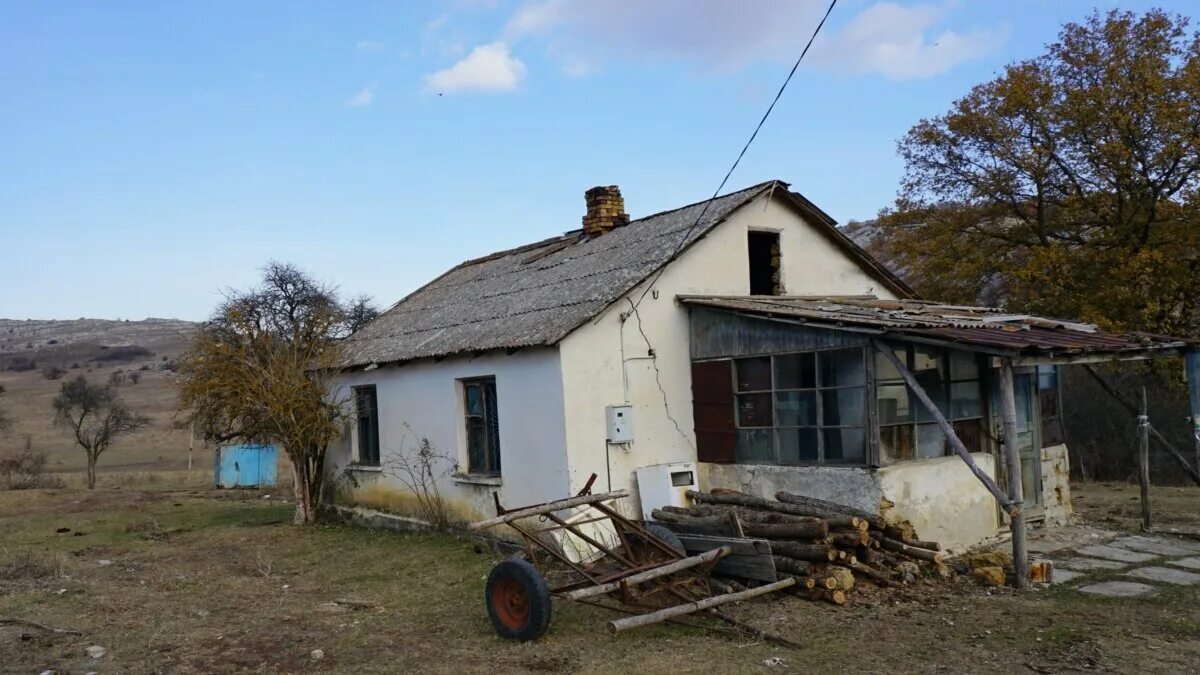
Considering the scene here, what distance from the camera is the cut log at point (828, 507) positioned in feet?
30.3

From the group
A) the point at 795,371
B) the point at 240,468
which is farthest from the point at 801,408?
the point at 240,468

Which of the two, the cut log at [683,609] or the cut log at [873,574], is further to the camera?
the cut log at [873,574]

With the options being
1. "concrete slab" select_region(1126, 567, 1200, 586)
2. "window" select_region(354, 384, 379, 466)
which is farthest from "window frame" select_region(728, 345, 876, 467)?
"window" select_region(354, 384, 379, 466)

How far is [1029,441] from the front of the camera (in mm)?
12180

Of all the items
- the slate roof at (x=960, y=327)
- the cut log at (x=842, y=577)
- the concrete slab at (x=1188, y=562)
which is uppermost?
the slate roof at (x=960, y=327)

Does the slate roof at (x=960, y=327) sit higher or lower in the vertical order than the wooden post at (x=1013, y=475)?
higher

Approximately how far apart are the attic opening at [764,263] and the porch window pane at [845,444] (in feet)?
11.0

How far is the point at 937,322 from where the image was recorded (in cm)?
991

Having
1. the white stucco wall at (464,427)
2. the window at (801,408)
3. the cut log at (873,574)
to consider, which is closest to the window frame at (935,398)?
the window at (801,408)

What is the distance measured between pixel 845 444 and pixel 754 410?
54.4 inches

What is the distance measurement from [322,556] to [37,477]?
18.7 m

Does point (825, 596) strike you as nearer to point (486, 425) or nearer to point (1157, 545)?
point (1157, 545)

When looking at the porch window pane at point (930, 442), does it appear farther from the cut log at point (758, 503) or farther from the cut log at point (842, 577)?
the cut log at point (842, 577)

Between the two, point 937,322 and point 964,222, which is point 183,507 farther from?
Answer: point 964,222
